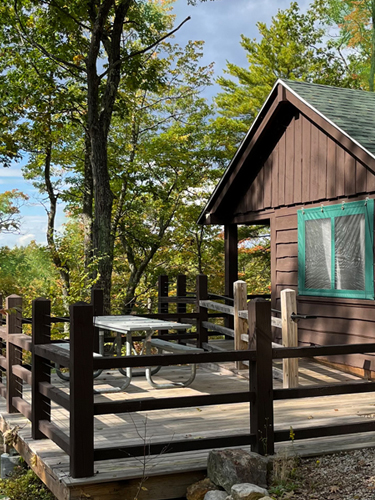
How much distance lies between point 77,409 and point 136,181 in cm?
1860

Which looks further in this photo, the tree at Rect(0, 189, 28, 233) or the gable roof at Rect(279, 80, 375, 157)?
the tree at Rect(0, 189, 28, 233)

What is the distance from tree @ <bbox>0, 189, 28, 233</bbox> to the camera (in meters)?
25.9

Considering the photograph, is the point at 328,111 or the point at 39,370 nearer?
the point at 39,370

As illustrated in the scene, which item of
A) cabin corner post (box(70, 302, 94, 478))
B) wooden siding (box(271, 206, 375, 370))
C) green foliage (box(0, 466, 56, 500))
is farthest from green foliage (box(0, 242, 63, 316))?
cabin corner post (box(70, 302, 94, 478))

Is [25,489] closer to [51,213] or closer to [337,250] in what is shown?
[337,250]

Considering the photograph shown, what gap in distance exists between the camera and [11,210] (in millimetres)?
26391

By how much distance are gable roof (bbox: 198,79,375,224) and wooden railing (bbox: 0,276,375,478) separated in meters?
4.25

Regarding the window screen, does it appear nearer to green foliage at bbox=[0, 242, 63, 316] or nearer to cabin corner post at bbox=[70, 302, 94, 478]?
cabin corner post at bbox=[70, 302, 94, 478]

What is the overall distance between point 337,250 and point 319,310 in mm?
1196

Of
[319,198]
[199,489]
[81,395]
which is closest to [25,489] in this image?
[81,395]

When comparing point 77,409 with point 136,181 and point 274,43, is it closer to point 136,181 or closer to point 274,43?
point 136,181

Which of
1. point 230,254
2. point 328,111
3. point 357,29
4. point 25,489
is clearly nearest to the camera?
point 25,489

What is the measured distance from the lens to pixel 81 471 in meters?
4.68

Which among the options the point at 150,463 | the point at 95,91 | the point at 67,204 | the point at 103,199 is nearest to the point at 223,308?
the point at 150,463
